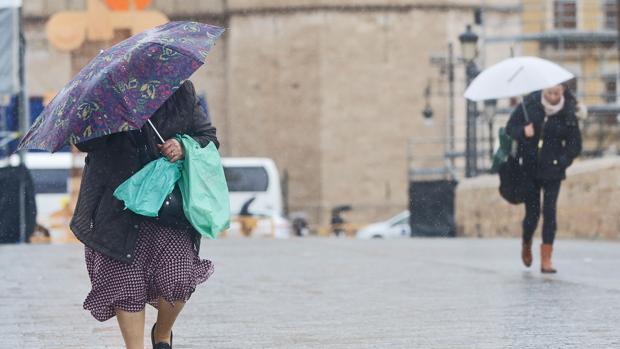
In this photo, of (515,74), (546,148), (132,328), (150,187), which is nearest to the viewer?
(150,187)

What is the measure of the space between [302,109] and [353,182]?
2.93 meters

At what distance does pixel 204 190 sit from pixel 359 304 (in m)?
3.98

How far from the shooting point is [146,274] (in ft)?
22.1

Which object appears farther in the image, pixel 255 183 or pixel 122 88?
pixel 255 183

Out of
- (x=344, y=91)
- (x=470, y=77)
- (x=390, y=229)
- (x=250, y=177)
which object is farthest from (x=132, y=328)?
(x=344, y=91)

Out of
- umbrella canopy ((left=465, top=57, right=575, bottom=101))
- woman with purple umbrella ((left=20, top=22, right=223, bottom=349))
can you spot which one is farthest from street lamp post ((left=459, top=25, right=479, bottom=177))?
woman with purple umbrella ((left=20, top=22, right=223, bottom=349))

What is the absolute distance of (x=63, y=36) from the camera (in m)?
28.9

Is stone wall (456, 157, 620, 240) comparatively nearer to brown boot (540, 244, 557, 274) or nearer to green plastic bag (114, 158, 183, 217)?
brown boot (540, 244, 557, 274)

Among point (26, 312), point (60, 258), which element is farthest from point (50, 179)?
point (26, 312)

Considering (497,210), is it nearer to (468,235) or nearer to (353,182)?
(468,235)

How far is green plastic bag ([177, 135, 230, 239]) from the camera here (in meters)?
→ 6.60

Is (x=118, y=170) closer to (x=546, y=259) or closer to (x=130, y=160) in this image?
(x=130, y=160)

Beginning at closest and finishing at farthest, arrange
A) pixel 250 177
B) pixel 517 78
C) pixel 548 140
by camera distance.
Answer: pixel 548 140
pixel 517 78
pixel 250 177

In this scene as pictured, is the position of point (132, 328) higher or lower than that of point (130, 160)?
lower
